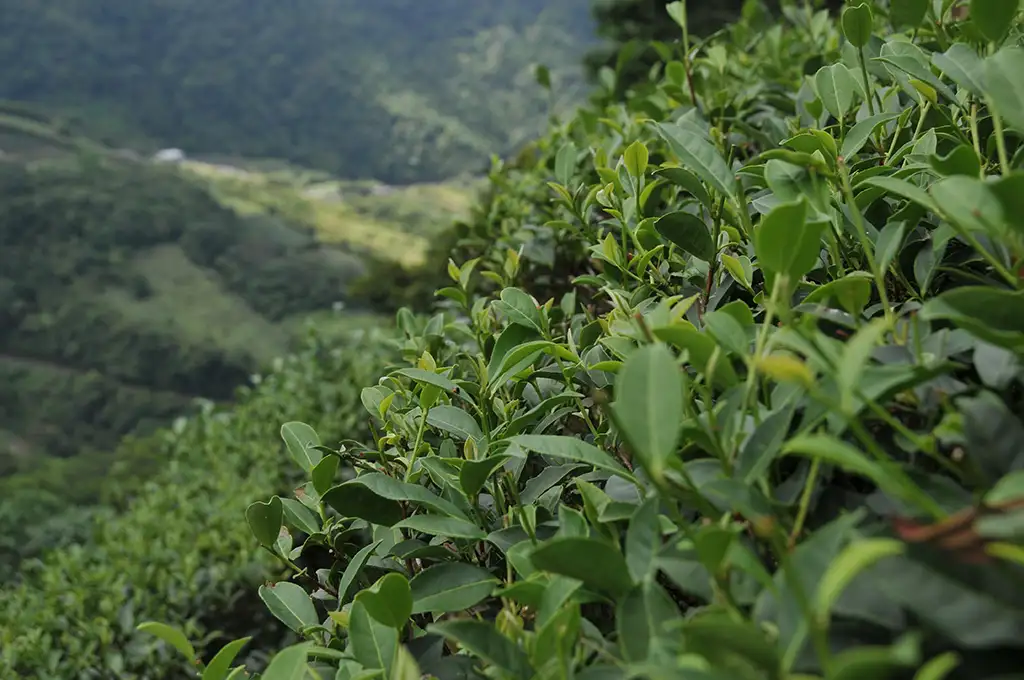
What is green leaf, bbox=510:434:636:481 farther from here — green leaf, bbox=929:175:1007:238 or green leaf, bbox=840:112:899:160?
green leaf, bbox=840:112:899:160

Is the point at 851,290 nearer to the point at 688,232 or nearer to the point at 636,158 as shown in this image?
the point at 688,232

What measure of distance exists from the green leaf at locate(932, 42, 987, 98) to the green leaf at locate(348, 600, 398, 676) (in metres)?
0.60

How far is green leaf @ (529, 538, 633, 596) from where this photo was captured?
0.39 m

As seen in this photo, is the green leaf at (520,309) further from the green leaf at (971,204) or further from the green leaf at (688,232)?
the green leaf at (971,204)

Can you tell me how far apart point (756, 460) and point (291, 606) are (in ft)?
1.39

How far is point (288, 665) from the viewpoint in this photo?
1.46ft

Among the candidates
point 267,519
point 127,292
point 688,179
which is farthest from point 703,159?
point 127,292

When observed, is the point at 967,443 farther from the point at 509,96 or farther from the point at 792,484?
the point at 509,96

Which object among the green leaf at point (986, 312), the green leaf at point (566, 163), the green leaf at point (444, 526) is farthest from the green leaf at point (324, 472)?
the green leaf at point (566, 163)

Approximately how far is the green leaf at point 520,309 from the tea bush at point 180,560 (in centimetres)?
147

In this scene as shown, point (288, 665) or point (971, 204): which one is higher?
point (971, 204)

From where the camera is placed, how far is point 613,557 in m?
0.40

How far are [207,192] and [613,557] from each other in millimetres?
11985

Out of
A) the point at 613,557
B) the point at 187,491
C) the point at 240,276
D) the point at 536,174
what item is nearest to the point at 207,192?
the point at 240,276
